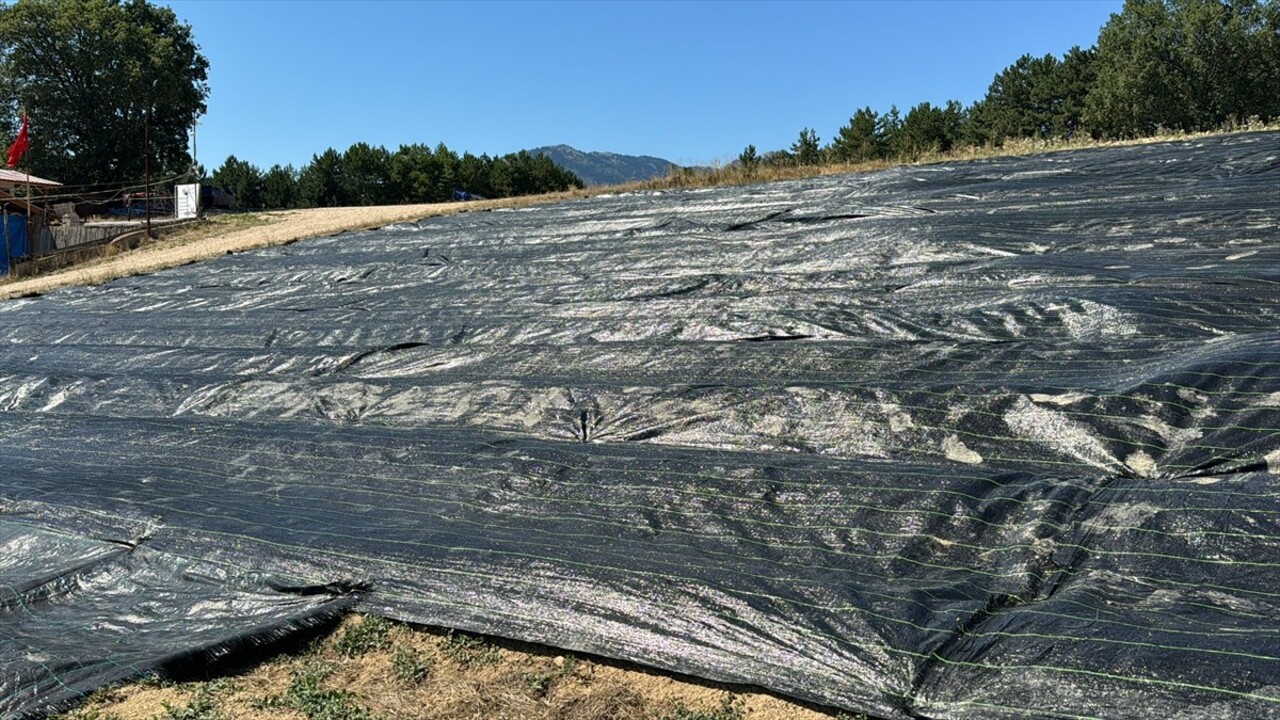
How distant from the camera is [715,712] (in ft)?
7.91

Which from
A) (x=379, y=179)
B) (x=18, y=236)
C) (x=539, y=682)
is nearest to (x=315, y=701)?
(x=539, y=682)

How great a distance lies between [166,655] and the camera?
275 cm

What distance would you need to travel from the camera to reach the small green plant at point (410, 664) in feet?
8.98

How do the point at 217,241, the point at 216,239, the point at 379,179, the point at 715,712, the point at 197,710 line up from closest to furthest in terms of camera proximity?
the point at 715,712 < the point at 197,710 < the point at 217,241 < the point at 216,239 < the point at 379,179

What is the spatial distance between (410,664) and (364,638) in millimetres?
238

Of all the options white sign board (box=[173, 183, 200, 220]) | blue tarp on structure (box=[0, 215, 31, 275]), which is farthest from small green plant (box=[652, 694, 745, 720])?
white sign board (box=[173, 183, 200, 220])

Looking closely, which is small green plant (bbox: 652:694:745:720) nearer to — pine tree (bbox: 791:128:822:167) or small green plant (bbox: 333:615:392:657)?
small green plant (bbox: 333:615:392:657)

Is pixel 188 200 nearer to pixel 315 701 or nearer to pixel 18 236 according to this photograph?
pixel 18 236

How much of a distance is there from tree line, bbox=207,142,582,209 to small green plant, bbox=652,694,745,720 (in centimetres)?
2867

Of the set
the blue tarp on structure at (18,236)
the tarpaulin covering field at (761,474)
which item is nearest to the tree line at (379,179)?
the blue tarp on structure at (18,236)

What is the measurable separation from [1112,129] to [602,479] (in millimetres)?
35891

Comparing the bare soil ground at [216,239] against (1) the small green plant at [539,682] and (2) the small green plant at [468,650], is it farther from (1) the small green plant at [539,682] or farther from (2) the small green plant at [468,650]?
(1) the small green plant at [539,682]

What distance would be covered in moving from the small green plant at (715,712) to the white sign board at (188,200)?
811 inches

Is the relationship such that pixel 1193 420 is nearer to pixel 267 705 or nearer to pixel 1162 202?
pixel 267 705
